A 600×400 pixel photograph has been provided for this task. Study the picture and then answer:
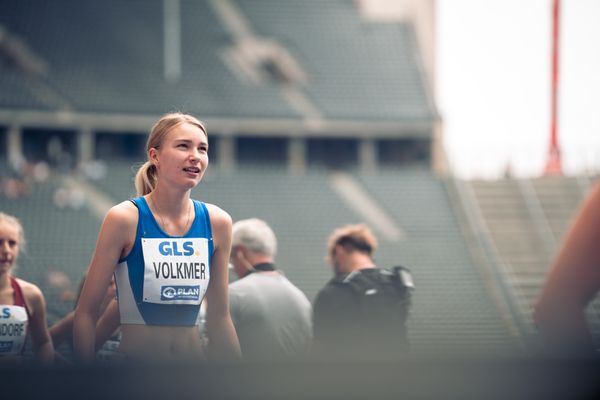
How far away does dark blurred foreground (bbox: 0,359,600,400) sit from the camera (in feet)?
4.26

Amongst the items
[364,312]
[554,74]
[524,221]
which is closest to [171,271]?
[364,312]

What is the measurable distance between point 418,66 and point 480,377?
35373 mm

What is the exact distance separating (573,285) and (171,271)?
1.76 m

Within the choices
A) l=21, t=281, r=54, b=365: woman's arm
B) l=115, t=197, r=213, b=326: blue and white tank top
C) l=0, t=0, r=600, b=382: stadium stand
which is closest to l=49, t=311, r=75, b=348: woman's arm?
l=21, t=281, r=54, b=365: woman's arm

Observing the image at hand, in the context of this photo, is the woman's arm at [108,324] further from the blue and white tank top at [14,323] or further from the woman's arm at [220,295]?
the blue and white tank top at [14,323]

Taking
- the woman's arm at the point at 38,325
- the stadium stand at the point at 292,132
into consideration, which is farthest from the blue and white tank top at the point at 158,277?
the stadium stand at the point at 292,132

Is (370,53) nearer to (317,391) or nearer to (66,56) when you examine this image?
(66,56)

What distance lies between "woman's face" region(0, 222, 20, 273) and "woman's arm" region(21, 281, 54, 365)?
0.15 meters

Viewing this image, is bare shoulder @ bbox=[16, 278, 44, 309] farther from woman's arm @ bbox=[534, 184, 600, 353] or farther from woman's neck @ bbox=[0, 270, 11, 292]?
woman's arm @ bbox=[534, 184, 600, 353]

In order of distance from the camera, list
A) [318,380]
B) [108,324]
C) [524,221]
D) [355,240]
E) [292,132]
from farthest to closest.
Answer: [292,132] < [524,221] < [355,240] < [108,324] < [318,380]

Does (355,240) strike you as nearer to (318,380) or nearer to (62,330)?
(62,330)

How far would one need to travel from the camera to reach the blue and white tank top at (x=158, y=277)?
341 cm

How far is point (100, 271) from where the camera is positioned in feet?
11.0

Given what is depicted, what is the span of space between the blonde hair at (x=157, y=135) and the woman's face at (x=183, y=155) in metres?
0.02
